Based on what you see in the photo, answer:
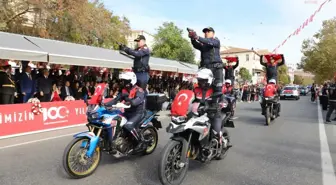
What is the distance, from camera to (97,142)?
186 inches

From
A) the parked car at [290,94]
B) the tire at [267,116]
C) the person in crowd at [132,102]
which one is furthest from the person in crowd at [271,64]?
the parked car at [290,94]

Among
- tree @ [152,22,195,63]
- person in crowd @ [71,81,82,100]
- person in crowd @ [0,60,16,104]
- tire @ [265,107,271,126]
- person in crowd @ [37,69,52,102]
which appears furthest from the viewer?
tree @ [152,22,195,63]

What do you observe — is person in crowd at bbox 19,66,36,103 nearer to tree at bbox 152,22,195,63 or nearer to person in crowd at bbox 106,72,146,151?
person in crowd at bbox 106,72,146,151

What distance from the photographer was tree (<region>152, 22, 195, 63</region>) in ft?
140

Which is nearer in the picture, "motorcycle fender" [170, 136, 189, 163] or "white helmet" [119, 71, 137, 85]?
"motorcycle fender" [170, 136, 189, 163]

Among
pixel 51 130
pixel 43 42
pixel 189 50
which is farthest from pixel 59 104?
pixel 189 50

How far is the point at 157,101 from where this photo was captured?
6074mm

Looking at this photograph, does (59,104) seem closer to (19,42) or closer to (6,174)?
(19,42)

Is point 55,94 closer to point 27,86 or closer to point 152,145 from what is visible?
point 27,86

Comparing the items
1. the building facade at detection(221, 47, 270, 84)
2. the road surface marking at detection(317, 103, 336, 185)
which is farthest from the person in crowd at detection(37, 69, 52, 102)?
the building facade at detection(221, 47, 270, 84)

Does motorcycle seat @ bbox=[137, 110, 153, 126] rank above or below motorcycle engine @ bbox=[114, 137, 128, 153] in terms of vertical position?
above

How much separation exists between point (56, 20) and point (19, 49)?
37.8 feet

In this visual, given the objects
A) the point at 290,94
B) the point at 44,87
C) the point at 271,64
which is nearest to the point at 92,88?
the point at 44,87

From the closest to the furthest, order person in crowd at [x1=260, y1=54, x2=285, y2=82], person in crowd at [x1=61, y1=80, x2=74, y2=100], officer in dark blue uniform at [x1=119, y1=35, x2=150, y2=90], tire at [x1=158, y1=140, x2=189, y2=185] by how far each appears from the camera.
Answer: tire at [x1=158, y1=140, x2=189, y2=185] → officer in dark blue uniform at [x1=119, y1=35, x2=150, y2=90] → person in crowd at [x1=61, y1=80, x2=74, y2=100] → person in crowd at [x1=260, y1=54, x2=285, y2=82]
